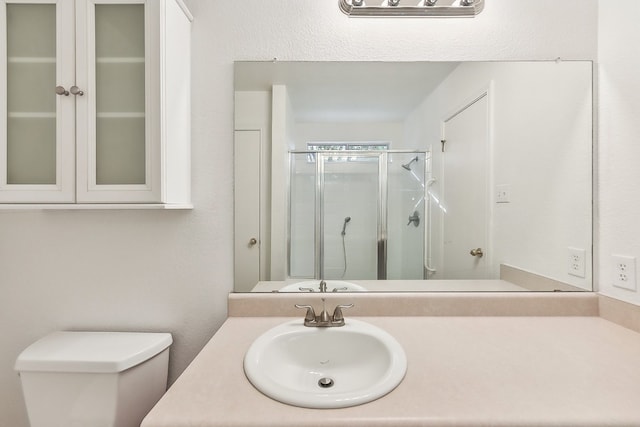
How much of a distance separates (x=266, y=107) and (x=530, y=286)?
4.08ft

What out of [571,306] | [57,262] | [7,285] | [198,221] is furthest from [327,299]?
[7,285]

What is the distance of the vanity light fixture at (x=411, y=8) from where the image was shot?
117 centimetres

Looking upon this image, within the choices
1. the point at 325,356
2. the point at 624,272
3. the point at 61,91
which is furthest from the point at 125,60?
the point at 624,272

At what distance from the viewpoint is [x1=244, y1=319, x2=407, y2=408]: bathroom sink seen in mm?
896

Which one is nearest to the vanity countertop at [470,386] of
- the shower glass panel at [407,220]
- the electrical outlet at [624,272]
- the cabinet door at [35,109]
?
the electrical outlet at [624,272]

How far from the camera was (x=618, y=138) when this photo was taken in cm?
111

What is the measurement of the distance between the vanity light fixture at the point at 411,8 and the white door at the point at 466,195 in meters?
0.33

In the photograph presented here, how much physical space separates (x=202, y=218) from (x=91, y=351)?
0.55 metres

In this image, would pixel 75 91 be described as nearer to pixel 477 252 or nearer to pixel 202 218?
pixel 202 218

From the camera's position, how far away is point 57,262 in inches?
47.4

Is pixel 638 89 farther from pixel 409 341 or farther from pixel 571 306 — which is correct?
pixel 409 341

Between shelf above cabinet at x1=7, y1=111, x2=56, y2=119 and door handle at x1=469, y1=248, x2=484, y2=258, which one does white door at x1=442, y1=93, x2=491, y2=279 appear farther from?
shelf above cabinet at x1=7, y1=111, x2=56, y2=119

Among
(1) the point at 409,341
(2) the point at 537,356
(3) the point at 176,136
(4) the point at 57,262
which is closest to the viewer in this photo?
(2) the point at 537,356

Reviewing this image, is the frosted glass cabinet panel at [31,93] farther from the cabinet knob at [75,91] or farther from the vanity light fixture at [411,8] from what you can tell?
the vanity light fixture at [411,8]
